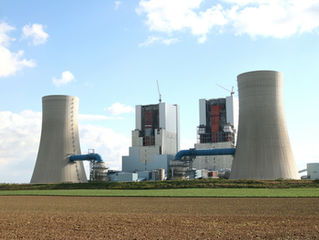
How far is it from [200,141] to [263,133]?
42.7 meters

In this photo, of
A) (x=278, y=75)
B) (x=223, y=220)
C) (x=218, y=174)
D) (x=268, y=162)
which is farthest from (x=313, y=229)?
(x=218, y=174)

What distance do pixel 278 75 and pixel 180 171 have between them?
2307 centimetres

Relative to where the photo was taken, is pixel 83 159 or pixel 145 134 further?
pixel 145 134

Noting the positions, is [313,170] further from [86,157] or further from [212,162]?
[86,157]

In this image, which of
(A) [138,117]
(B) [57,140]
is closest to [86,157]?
(B) [57,140]

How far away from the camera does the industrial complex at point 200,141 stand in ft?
168

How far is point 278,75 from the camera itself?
53.9m

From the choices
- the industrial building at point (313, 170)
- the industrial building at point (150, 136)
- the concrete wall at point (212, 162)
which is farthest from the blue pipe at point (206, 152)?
the concrete wall at point (212, 162)

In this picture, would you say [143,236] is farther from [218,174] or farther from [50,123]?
[218,174]

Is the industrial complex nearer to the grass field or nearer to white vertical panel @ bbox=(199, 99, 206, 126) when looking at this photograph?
white vertical panel @ bbox=(199, 99, 206, 126)

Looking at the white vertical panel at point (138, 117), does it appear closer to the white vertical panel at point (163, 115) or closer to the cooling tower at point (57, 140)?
the white vertical panel at point (163, 115)

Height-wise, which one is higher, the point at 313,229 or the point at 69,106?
the point at 69,106

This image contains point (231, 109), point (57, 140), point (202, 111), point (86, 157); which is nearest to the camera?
point (57, 140)

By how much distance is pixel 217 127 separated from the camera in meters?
90.8
